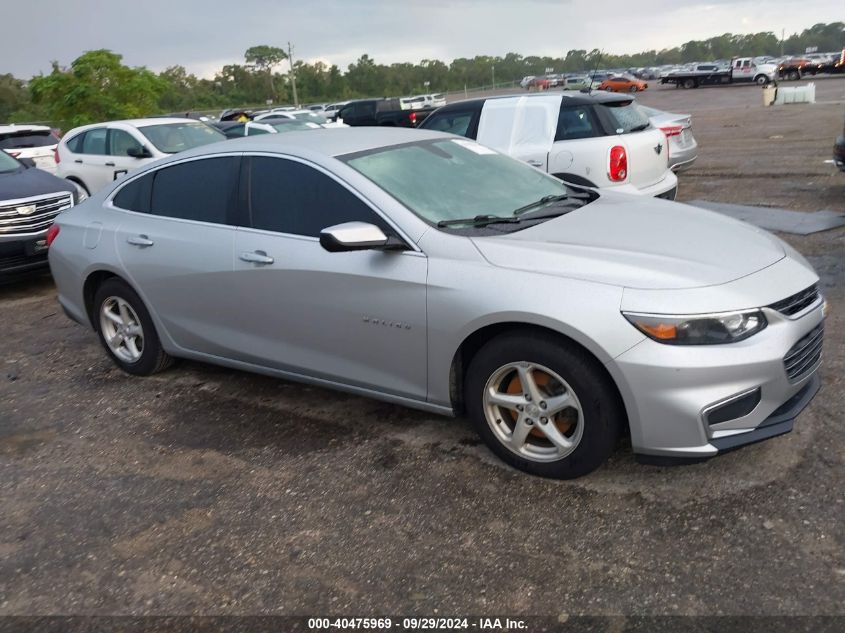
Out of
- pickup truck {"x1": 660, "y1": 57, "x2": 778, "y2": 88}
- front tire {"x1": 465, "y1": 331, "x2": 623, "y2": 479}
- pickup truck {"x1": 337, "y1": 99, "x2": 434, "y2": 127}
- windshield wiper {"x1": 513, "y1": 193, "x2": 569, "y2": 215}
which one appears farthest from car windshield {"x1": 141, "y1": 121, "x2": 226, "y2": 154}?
pickup truck {"x1": 660, "y1": 57, "x2": 778, "y2": 88}

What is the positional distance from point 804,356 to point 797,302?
24 cm

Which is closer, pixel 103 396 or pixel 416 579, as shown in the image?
pixel 416 579

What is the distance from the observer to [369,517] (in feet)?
11.1

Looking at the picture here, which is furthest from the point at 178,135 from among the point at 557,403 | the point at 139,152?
the point at 557,403

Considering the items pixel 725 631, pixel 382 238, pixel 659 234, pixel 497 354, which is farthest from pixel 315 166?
pixel 725 631

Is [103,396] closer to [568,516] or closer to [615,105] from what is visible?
[568,516]

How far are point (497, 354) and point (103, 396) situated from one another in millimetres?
2980

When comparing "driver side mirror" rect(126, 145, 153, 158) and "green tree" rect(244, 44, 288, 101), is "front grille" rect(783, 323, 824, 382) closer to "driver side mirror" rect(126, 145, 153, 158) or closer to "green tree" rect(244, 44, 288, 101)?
"driver side mirror" rect(126, 145, 153, 158)

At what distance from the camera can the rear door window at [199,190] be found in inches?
178

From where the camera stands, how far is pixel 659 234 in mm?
3691

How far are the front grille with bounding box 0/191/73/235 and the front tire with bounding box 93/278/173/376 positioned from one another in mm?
3341

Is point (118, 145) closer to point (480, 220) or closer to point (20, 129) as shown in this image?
point (20, 129)

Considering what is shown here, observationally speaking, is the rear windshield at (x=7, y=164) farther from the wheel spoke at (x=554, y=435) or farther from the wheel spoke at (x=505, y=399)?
the wheel spoke at (x=554, y=435)

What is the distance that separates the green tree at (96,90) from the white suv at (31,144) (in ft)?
24.0
